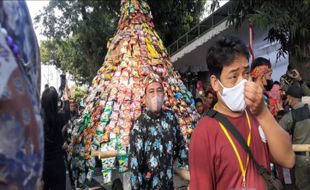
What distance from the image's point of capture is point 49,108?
582 centimetres

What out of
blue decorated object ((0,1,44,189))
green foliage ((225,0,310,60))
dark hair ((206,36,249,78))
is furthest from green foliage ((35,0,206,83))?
blue decorated object ((0,1,44,189))

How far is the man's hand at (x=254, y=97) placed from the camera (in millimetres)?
2404

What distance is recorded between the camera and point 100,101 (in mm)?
6996

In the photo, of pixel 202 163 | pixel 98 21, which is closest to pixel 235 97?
pixel 202 163

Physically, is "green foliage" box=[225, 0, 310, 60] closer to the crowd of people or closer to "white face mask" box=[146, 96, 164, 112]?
the crowd of people

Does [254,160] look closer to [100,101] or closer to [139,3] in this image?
[100,101]

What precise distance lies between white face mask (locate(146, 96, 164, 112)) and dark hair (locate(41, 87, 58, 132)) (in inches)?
60.1

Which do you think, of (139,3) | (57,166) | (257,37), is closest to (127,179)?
(57,166)

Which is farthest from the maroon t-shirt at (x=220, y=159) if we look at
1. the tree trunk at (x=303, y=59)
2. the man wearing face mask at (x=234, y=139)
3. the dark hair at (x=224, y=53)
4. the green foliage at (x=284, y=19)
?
the tree trunk at (x=303, y=59)

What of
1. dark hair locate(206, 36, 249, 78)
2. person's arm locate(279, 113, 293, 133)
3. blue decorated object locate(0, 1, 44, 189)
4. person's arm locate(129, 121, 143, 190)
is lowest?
person's arm locate(129, 121, 143, 190)

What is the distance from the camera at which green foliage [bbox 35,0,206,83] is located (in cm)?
1650

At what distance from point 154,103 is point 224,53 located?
2036 mm

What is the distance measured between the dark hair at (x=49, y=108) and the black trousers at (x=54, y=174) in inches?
16.8

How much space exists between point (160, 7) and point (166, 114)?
11.2m
